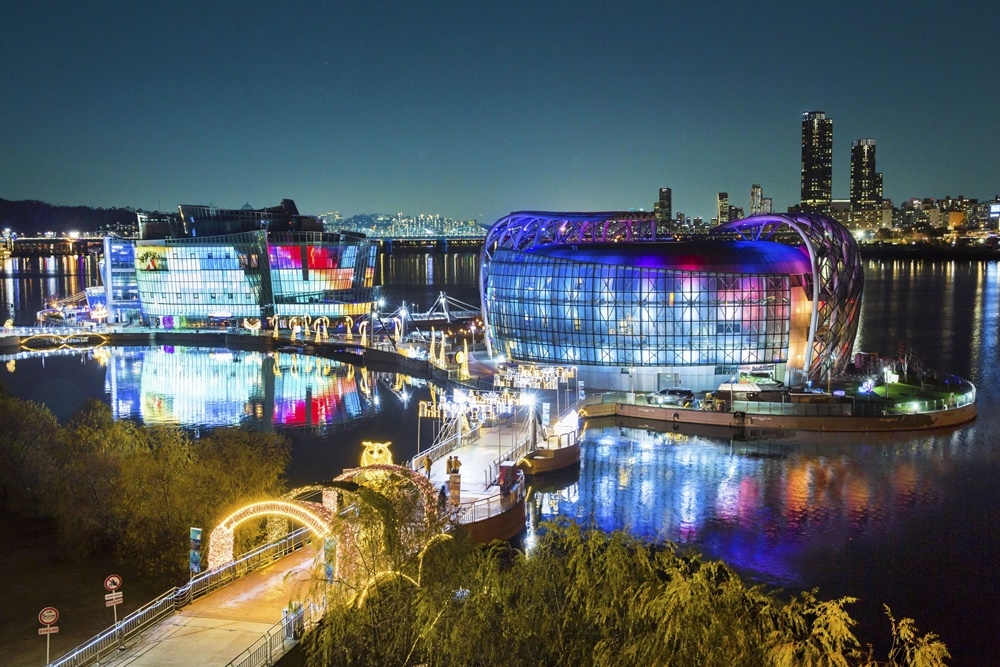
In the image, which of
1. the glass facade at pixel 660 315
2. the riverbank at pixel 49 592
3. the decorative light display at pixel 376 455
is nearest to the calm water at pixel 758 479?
the decorative light display at pixel 376 455

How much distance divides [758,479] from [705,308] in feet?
73.1

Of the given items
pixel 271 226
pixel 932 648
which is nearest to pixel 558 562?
pixel 932 648

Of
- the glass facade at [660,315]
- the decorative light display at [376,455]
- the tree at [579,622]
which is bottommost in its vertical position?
the tree at [579,622]

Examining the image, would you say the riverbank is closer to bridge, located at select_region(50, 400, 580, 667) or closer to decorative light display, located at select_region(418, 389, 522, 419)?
bridge, located at select_region(50, 400, 580, 667)

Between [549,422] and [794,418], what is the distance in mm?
14446

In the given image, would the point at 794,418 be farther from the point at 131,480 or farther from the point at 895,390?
the point at 131,480

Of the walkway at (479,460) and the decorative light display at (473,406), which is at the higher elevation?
the decorative light display at (473,406)

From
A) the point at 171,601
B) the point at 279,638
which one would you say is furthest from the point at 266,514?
the point at 279,638

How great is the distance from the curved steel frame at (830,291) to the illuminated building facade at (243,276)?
67.8 m

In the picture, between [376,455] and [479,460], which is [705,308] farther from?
[376,455]

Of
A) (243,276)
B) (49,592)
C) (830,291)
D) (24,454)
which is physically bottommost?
(49,592)

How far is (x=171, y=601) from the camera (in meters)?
25.1

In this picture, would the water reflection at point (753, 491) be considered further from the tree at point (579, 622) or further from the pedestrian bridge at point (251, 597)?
the tree at point (579, 622)

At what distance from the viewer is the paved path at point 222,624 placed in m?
22.1
